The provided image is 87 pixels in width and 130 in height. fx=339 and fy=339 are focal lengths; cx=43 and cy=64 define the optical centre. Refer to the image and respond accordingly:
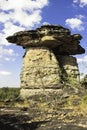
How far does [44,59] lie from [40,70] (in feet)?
3.16

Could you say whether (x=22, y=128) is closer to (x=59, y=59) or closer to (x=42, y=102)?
(x=42, y=102)

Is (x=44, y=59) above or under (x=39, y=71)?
above

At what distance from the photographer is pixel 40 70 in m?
26.6

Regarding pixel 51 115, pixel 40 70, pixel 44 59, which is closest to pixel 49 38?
pixel 44 59

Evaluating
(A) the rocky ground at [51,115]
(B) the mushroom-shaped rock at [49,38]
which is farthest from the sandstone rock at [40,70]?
(A) the rocky ground at [51,115]

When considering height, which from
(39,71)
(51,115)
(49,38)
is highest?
(49,38)

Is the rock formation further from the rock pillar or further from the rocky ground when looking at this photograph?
the rocky ground

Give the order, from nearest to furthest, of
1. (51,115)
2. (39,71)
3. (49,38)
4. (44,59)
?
(51,115) < (49,38) < (39,71) < (44,59)

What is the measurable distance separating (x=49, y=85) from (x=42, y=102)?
5.07 feet

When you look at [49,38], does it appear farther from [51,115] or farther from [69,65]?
[51,115]

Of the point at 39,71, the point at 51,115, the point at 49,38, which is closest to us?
the point at 51,115

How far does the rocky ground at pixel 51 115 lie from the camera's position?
14641mm

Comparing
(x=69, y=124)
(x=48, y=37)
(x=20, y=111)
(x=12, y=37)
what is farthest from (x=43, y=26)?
(x=69, y=124)

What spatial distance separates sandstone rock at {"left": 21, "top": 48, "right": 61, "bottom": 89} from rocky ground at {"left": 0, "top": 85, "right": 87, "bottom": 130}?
1.21m
